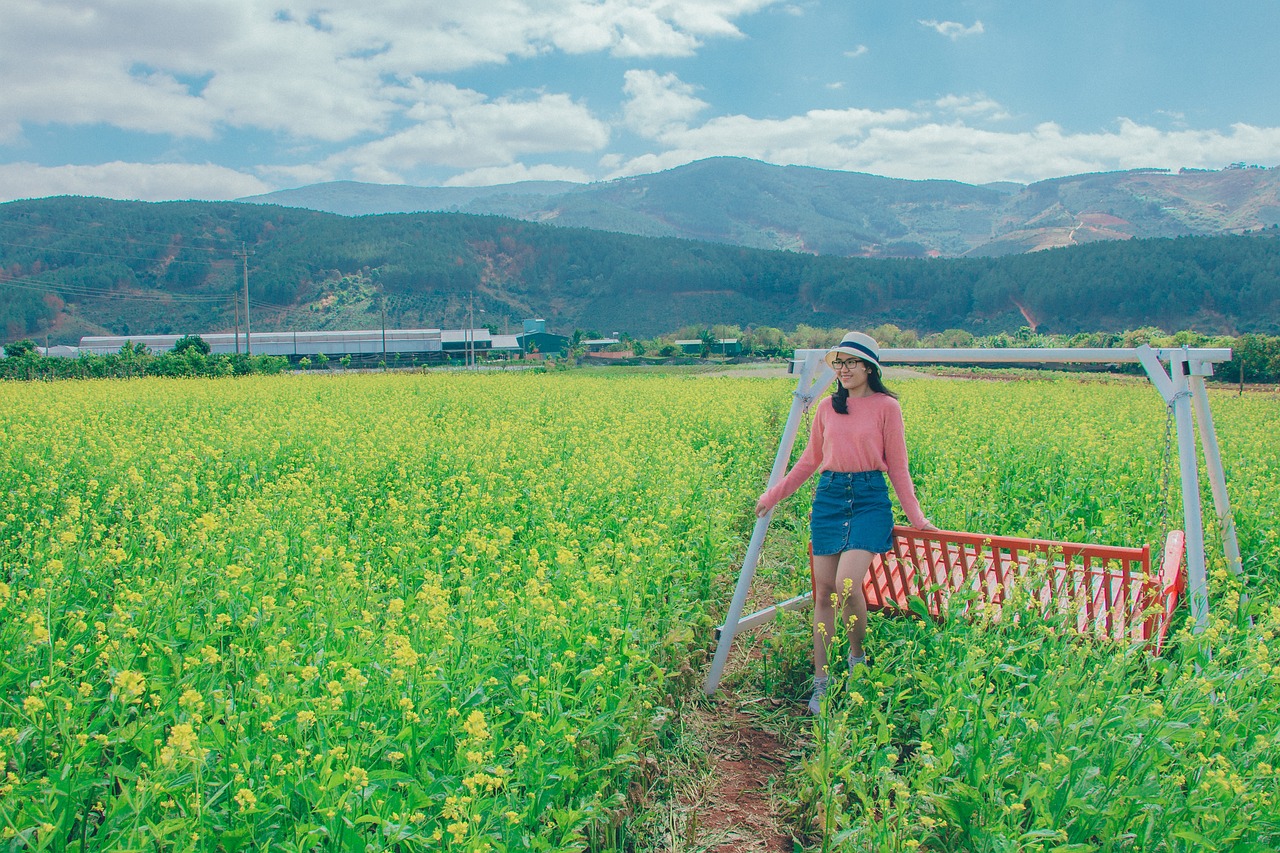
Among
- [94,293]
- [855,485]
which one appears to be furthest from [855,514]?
[94,293]

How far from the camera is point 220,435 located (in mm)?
11039

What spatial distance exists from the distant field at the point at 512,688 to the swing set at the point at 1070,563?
21 centimetres

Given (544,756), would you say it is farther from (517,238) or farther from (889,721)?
(517,238)

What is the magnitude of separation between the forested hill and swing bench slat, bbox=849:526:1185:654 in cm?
9018

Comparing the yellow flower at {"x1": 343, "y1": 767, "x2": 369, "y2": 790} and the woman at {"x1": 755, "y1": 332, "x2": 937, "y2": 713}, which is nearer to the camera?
the yellow flower at {"x1": 343, "y1": 767, "x2": 369, "y2": 790}

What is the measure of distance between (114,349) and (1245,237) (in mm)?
131142

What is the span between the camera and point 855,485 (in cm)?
467

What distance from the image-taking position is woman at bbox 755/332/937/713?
462 cm

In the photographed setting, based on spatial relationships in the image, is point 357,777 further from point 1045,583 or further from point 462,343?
point 462,343

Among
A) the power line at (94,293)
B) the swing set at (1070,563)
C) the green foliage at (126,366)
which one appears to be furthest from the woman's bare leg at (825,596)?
the power line at (94,293)

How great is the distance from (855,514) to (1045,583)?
133 centimetres

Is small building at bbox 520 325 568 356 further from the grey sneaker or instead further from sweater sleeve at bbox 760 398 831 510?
the grey sneaker

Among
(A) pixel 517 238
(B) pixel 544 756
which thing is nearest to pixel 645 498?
(B) pixel 544 756

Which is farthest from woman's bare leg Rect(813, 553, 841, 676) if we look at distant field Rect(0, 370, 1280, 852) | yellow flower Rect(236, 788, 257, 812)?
yellow flower Rect(236, 788, 257, 812)
